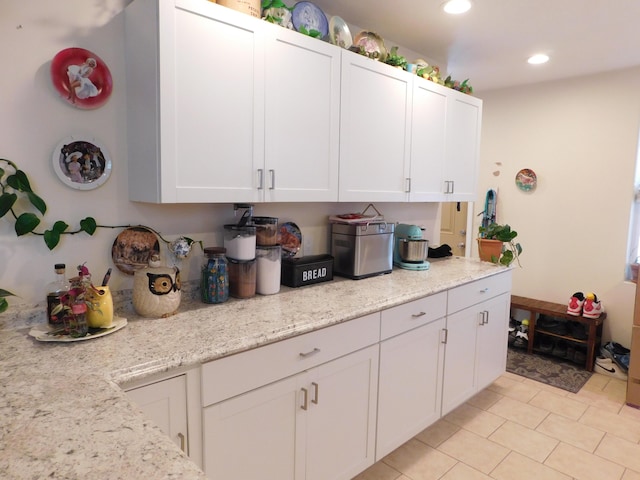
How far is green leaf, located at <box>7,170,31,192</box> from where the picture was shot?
1.45 m

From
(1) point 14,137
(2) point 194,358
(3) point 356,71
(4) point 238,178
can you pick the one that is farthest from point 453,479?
(1) point 14,137

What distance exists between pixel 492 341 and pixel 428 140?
4.79 feet

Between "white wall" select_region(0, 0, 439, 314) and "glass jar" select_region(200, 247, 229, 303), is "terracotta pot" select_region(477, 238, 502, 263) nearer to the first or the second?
"glass jar" select_region(200, 247, 229, 303)

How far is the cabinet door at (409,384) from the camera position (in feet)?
6.63

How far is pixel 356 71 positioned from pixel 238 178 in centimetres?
93

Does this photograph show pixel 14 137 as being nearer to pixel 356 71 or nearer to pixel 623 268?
pixel 356 71

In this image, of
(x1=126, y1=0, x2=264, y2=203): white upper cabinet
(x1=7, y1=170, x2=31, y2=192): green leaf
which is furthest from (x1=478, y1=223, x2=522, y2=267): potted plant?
(x1=7, y1=170, x2=31, y2=192): green leaf

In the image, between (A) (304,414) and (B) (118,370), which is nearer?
(B) (118,370)

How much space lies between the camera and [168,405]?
1271 millimetres

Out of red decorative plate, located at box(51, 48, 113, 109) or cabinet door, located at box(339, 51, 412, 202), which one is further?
cabinet door, located at box(339, 51, 412, 202)

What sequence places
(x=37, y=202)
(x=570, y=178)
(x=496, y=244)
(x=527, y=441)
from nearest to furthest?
(x=37, y=202) < (x=527, y=441) < (x=496, y=244) < (x=570, y=178)

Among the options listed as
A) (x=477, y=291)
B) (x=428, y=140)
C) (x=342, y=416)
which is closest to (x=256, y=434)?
(x=342, y=416)

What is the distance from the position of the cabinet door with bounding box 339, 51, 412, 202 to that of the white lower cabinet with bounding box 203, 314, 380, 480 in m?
0.78

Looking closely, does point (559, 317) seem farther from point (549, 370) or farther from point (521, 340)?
point (549, 370)
